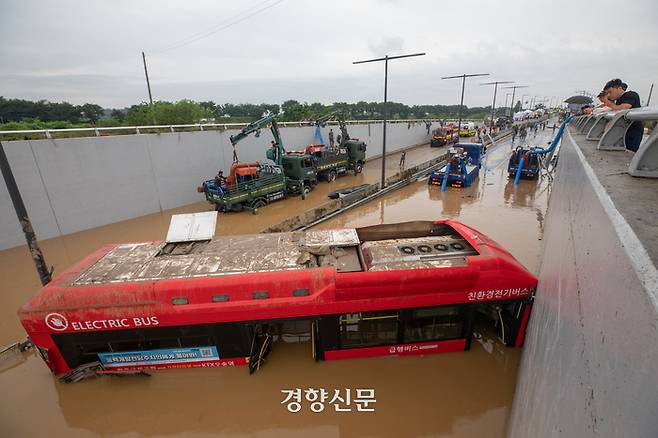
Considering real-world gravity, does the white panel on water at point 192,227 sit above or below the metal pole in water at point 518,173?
above

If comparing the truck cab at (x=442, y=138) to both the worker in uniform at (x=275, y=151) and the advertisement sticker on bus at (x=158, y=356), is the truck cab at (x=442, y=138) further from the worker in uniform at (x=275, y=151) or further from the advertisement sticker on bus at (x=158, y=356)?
the advertisement sticker on bus at (x=158, y=356)

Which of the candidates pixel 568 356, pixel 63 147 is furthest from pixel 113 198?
pixel 568 356

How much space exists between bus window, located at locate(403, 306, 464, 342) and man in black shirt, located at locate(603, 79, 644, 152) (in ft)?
14.6

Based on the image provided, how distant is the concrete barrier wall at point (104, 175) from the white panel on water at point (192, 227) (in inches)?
384

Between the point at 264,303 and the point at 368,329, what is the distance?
86.2 inches

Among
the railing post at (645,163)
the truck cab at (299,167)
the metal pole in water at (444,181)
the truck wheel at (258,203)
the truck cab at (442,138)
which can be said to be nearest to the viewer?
the railing post at (645,163)

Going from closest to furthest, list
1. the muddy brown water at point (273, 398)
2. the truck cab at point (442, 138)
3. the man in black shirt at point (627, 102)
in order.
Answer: the muddy brown water at point (273, 398)
the man in black shirt at point (627, 102)
the truck cab at point (442, 138)

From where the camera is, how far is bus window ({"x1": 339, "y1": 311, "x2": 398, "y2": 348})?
6005 millimetres

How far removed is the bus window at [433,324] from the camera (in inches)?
239

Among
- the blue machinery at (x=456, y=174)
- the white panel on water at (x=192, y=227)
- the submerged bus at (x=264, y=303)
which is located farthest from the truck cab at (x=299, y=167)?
the submerged bus at (x=264, y=303)

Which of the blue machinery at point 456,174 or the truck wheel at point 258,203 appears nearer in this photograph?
the truck wheel at point 258,203

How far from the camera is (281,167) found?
58.3 ft

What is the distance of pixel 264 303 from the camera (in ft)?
18.8

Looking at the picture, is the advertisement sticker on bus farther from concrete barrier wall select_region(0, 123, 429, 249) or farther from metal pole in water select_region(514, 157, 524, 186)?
metal pole in water select_region(514, 157, 524, 186)
